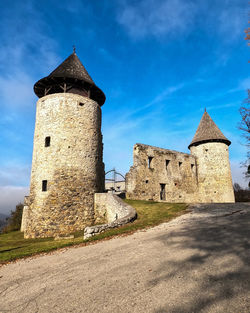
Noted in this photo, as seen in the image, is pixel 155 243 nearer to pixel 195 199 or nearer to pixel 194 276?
pixel 194 276

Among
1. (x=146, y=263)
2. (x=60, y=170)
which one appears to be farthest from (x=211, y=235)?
(x=60, y=170)

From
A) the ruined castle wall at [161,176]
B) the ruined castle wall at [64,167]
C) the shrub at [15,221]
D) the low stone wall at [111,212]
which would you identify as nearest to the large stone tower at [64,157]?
the ruined castle wall at [64,167]

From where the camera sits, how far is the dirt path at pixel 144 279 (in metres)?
2.87

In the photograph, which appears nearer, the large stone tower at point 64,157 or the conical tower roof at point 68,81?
the large stone tower at point 64,157

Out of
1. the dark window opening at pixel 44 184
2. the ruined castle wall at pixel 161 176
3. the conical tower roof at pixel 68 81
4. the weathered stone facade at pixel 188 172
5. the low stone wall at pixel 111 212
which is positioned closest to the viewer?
the low stone wall at pixel 111 212

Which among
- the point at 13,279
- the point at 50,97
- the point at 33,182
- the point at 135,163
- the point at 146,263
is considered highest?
the point at 50,97

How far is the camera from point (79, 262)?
17.2 ft

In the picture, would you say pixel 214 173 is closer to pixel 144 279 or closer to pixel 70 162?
pixel 70 162

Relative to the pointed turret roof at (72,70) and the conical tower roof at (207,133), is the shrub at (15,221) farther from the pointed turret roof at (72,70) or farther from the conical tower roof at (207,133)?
the conical tower roof at (207,133)

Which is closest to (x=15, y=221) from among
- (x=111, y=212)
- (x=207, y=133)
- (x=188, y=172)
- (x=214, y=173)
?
(x=111, y=212)

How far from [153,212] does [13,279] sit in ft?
26.7

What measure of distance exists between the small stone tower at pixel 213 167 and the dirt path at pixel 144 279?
18.7 m

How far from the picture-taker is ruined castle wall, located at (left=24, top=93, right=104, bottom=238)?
14.0 meters

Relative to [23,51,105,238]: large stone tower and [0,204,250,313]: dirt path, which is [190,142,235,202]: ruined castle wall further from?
[0,204,250,313]: dirt path
